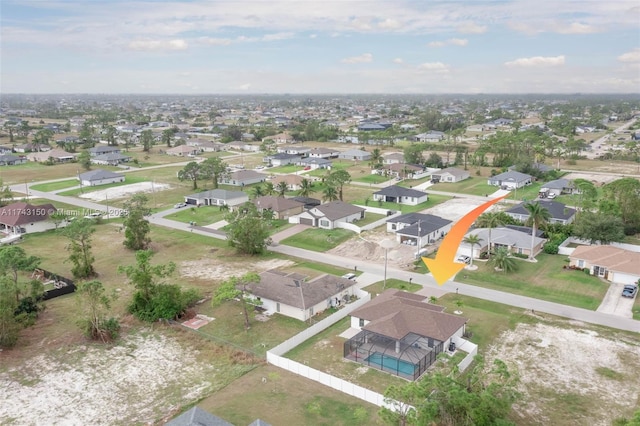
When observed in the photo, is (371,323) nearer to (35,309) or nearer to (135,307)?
(135,307)

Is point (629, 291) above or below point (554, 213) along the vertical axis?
below

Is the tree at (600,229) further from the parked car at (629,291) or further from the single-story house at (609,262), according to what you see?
the parked car at (629,291)

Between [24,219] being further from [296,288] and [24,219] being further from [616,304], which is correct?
[616,304]

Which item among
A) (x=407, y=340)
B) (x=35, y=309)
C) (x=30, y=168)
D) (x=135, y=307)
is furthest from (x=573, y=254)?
(x=30, y=168)

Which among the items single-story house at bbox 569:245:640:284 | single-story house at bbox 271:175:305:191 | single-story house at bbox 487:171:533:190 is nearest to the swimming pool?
single-story house at bbox 569:245:640:284

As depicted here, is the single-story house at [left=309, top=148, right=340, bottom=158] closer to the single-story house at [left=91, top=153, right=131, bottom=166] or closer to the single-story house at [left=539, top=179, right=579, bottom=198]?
the single-story house at [left=91, top=153, right=131, bottom=166]

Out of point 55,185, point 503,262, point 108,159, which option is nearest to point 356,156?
point 108,159

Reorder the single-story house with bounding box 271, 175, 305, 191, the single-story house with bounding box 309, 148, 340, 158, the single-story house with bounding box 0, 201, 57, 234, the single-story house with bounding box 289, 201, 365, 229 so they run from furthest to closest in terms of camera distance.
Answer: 1. the single-story house with bounding box 309, 148, 340, 158
2. the single-story house with bounding box 271, 175, 305, 191
3. the single-story house with bounding box 289, 201, 365, 229
4. the single-story house with bounding box 0, 201, 57, 234
